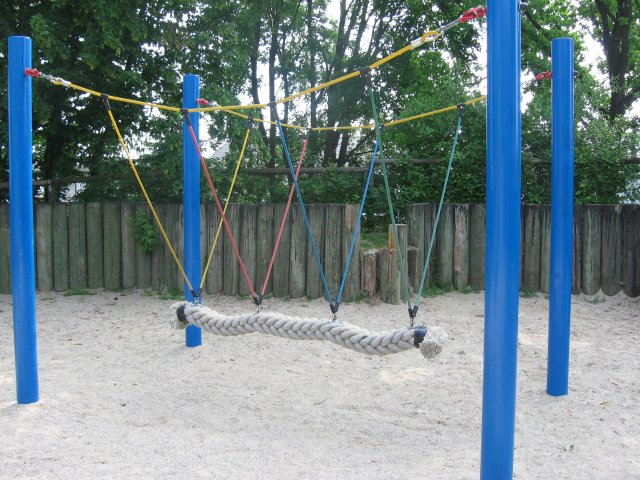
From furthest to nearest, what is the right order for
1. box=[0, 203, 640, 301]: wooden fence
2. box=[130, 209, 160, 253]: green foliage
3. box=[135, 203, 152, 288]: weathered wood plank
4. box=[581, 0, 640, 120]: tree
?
box=[581, 0, 640, 120]: tree < box=[135, 203, 152, 288]: weathered wood plank < box=[130, 209, 160, 253]: green foliage < box=[0, 203, 640, 301]: wooden fence

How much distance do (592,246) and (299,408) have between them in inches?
157

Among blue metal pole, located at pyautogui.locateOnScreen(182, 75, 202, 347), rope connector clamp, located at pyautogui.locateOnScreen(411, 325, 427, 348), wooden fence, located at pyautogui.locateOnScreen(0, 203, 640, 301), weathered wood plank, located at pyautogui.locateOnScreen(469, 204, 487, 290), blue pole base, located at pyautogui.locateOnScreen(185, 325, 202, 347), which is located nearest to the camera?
rope connector clamp, located at pyautogui.locateOnScreen(411, 325, 427, 348)

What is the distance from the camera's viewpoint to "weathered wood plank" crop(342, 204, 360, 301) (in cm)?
612

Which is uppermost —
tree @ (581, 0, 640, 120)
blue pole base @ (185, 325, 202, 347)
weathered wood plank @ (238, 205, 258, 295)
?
tree @ (581, 0, 640, 120)

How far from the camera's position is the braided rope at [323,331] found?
2602 millimetres

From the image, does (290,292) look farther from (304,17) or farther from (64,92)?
(304,17)

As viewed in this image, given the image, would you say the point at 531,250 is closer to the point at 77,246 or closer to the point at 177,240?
the point at 177,240

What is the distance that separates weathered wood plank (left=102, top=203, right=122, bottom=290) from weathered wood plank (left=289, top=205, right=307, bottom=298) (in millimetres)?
2070

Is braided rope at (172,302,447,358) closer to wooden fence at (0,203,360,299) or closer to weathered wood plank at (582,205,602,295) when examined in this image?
wooden fence at (0,203,360,299)

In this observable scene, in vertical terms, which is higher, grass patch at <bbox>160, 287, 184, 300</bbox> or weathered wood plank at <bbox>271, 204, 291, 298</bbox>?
weathered wood plank at <bbox>271, 204, 291, 298</bbox>

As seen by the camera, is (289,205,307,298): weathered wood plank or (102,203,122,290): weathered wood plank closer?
(289,205,307,298): weathered wood plank

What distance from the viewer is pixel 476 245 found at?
258 inches

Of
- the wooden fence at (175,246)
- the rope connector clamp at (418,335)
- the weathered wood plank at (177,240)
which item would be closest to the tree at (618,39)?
the wooden fence at (175,246)

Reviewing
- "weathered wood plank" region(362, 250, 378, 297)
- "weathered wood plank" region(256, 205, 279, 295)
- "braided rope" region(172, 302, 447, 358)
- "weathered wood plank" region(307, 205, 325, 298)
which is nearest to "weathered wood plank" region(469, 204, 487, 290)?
"weathered wood plank" region(362, 250, 378, 297)
